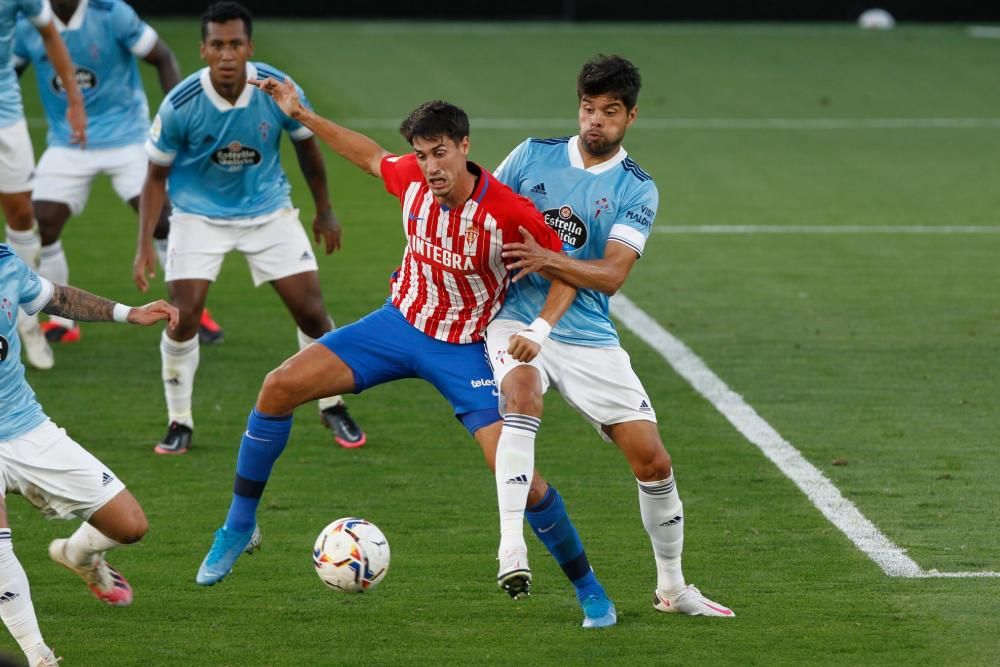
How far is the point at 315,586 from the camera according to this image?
269 inches

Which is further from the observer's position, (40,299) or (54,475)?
(40,299)

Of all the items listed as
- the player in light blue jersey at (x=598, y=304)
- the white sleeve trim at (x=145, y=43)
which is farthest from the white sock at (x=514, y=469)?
the white sleeve trim at (x=145, y=43)

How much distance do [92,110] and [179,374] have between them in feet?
9.76

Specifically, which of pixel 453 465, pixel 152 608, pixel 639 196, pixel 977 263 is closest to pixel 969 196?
pixel 977 263

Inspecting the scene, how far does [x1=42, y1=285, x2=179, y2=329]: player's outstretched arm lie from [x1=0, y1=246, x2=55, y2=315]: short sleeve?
0.06 meters

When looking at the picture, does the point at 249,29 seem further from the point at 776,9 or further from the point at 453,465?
the point at 776,9

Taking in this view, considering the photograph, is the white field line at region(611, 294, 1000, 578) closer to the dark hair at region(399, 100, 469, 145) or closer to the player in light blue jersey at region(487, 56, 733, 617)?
the player in light blue jersey at region(487, 56, 733, 617)

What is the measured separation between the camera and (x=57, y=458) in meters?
6.03

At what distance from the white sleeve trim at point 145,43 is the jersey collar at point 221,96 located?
224cm

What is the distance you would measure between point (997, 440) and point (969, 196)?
27.0 ft

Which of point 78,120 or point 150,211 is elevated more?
point 150,211

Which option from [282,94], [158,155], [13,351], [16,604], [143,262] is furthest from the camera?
[158,155]

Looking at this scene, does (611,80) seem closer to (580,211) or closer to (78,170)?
(580,211)

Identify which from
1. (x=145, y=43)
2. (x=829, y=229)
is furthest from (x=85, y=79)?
(x=829, y=229)
